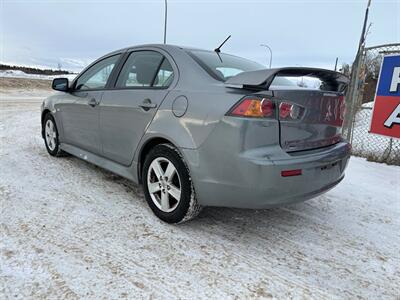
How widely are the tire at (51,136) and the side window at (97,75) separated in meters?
0.83

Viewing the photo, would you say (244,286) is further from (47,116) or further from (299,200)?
(47,116)

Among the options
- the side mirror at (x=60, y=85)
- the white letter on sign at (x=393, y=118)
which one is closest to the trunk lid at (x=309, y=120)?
the white letter on sign at (x=393, y=118)

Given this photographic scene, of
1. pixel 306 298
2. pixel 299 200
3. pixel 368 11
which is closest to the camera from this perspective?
pixel 306 298

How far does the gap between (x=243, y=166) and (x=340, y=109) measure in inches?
46.8

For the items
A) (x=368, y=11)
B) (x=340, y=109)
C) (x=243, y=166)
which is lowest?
(x=243, y=166)

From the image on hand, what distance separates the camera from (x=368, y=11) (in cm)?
589

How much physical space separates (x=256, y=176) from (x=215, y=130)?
0.44 meters

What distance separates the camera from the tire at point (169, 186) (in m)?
2.56

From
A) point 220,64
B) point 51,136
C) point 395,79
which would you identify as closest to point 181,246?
point 220,64

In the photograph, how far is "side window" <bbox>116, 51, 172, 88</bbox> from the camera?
9.57 ft

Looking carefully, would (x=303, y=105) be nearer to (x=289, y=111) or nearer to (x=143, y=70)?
(x=289, y=111)

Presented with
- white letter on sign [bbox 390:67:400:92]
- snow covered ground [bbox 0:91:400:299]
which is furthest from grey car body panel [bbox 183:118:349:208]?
white letter on sign [bbox 390:67:400:92]

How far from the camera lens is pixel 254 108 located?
2.21 metres

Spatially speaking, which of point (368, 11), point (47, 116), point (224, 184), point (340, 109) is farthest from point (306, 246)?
point (368, 11)
